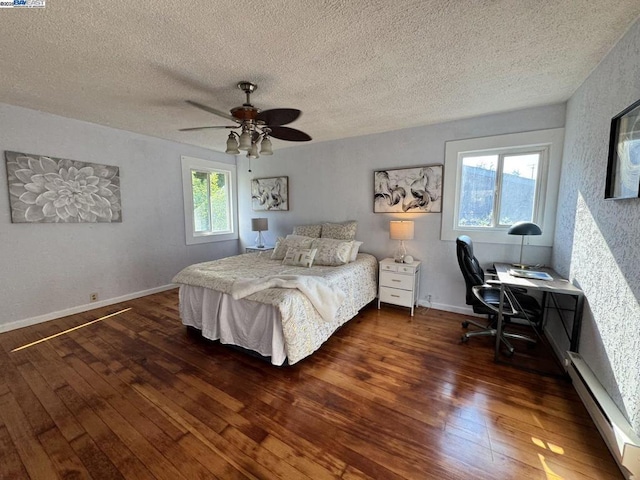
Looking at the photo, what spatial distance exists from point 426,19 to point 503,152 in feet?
7.04

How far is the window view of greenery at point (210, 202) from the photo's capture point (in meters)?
4.73

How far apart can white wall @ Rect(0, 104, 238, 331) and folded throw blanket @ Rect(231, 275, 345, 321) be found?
2527 millimetres

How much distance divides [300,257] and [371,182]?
1.56 m

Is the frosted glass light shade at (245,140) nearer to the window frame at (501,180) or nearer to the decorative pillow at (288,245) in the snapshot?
the decorative pillow at (288,245)

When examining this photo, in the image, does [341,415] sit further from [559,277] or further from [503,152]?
[503,152]

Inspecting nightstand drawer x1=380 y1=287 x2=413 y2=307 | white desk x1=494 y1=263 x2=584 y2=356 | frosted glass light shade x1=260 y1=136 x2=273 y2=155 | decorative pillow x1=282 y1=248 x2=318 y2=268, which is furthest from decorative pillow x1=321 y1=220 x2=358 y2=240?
white desk x1=494 y1=263 x2=584 y2=356

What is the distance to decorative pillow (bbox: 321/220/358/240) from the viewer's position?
12.3ft

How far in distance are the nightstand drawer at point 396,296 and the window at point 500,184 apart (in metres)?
0.92

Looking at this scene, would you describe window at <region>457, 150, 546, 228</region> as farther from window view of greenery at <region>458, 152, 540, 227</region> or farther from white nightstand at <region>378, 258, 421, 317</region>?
white nightstand at <region>378, 258, 421, 317</region>

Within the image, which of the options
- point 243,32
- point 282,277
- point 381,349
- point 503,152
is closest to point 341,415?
point 381,349

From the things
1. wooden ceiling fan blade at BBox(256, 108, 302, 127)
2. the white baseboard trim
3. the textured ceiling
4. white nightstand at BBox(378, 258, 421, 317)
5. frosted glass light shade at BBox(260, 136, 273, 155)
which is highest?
the textured ceiling

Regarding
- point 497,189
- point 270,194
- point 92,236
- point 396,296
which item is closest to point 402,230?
point 396,296

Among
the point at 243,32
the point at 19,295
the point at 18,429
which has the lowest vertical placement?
the point at 18,429

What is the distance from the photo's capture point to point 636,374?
133cm
